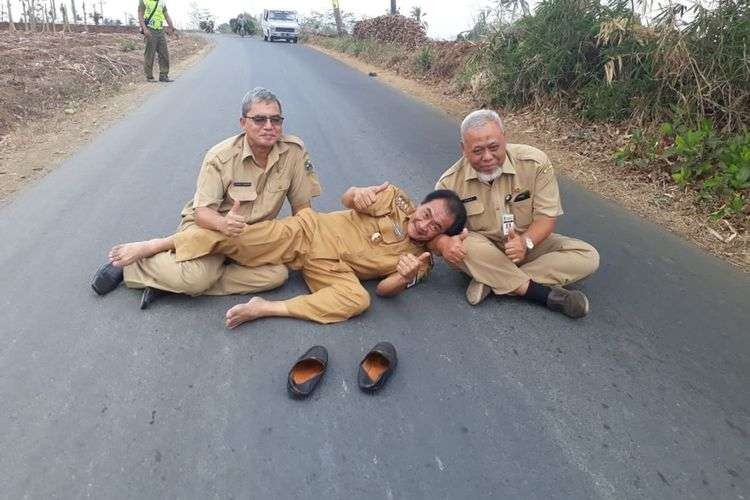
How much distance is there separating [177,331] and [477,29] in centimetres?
915

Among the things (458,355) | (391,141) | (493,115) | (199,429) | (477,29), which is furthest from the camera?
(477,29)

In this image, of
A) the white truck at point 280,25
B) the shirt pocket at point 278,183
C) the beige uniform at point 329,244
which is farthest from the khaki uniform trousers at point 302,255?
the white truck at point 280,25

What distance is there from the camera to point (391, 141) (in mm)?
6738

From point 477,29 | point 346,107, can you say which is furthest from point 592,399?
point 477,29

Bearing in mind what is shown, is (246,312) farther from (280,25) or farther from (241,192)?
(280,25)

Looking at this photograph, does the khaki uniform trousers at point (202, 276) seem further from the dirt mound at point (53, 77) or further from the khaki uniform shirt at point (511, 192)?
the dirt mound at point (53, 77)

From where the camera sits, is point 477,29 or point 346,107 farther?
point 477,29

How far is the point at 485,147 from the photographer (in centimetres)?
303

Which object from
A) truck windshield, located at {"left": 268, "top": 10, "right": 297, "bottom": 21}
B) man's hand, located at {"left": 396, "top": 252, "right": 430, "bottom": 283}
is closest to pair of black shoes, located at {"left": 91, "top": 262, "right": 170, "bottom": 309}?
man's hand, located at {"left": 396, "top": 252, "right": 430, "bottom": 283}

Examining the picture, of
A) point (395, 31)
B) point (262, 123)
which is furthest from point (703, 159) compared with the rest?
point (395, 31)

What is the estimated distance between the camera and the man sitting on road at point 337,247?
2891 mm

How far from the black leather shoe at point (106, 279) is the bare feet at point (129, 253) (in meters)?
0.09

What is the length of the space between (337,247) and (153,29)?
9.80 meters

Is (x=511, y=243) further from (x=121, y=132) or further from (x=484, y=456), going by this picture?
(x=121, y=132)
